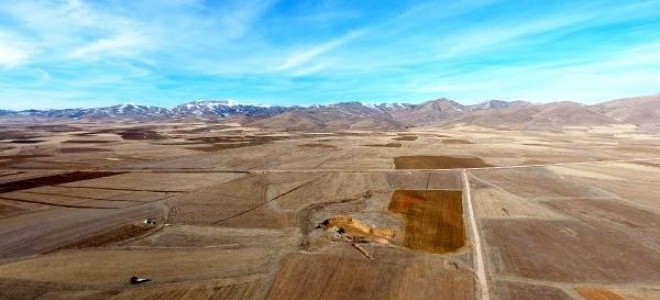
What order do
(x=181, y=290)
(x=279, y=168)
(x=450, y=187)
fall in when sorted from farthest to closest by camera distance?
(x=279, y=168)
(x=450, y=187)
(x=181, y=290)

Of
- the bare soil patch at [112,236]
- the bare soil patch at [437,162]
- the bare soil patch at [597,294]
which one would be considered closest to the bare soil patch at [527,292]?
the bare soil patch at [597,294]

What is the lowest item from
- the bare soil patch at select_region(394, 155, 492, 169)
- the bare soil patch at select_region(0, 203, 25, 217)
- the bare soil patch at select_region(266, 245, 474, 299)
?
the bare soil patch at select_region(266, 245, 474, 299)

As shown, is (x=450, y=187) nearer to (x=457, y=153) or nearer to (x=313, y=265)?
(x=313, y=265)

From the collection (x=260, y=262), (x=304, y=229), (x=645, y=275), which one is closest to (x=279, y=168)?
(x=304, y=229)

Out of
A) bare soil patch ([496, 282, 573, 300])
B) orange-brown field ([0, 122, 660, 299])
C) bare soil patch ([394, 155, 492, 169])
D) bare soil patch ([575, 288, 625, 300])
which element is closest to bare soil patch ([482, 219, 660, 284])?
orange-brown field ([0, 122, 660, 299])

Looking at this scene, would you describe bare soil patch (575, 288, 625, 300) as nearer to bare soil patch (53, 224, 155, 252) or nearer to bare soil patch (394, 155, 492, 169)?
bare soil patch (53, 224, 155, 252)

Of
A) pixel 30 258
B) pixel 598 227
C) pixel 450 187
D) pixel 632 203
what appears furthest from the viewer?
pixel 450 187

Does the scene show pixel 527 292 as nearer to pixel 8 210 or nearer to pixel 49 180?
pixel 8 210
